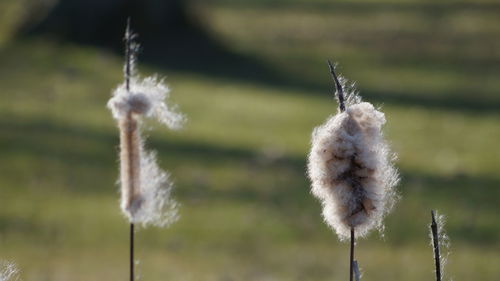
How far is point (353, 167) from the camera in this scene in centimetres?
255

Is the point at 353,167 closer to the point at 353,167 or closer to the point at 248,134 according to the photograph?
the point at 353,167

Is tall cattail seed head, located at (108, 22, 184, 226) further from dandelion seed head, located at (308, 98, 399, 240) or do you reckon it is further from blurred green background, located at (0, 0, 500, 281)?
blurred green background, located at (0, 0, 500, 281)

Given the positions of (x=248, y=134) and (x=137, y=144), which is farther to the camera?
(x=248, y=134)

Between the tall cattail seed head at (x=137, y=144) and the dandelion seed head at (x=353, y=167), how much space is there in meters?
0.43

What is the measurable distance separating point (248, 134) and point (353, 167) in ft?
31.3

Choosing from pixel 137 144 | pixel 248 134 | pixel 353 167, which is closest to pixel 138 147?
pixel 137 144

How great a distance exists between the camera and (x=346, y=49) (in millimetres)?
16562

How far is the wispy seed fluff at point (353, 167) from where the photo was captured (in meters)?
2.51

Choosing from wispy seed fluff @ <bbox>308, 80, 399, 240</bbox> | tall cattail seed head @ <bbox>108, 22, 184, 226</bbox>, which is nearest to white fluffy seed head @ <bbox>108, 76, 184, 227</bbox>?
tall cattail seed head @ <bbox>108, 22, 184, 226</bbox>

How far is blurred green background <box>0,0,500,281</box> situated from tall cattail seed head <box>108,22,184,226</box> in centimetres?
512

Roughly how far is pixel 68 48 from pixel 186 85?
2.72 metres

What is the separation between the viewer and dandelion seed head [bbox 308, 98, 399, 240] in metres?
2.51

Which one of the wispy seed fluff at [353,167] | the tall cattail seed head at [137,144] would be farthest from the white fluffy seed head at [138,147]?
the wispy seed fluff at [353,167]

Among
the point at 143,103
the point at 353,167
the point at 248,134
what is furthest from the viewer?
the point at 248,134
